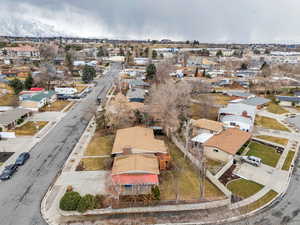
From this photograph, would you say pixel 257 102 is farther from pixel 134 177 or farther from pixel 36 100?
pixel 36 100

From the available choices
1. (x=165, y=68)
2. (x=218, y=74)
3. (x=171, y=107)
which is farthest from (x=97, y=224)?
(x=218, y=74)

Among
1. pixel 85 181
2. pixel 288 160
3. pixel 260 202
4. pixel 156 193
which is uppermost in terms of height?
pixel 288 160

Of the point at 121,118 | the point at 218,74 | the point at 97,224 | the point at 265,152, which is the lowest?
the point at 97,224

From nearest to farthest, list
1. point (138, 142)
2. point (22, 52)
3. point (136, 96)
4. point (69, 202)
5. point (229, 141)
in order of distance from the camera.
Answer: point (69, 202) → point (138, 142) → point (229, 141) → point (136, 96) → point (22, 52)

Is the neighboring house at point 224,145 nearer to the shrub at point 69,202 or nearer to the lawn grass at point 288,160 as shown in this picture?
the lawn grass at point 288,160

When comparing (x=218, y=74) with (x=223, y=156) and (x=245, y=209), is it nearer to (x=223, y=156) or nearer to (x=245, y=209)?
(x=223, y=156)

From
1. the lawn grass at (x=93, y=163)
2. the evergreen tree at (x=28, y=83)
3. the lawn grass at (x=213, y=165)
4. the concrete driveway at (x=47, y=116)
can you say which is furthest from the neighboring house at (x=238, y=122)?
the evergreen tree at (x=28, y=83)

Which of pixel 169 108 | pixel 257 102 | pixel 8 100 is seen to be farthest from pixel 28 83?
pixel 257 102

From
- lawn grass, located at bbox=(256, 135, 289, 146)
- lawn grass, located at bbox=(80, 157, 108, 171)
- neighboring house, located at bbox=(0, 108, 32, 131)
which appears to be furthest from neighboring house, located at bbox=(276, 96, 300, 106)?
neighboring house, located at bbox=(0, 108, 32, 131)
